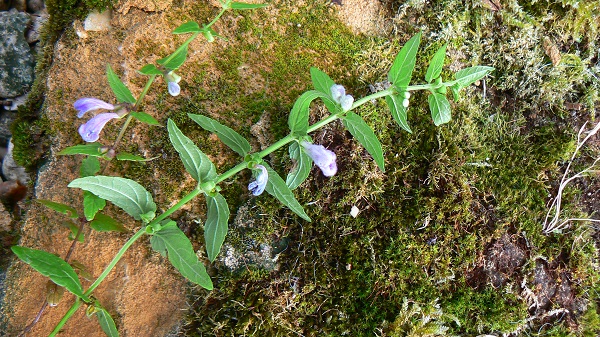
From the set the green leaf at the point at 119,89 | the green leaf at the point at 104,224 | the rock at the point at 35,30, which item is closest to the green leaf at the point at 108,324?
the green leaf at the point at 104,224

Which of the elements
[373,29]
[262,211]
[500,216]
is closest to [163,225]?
[262,211]

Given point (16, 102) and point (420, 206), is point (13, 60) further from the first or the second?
point (420, 206)

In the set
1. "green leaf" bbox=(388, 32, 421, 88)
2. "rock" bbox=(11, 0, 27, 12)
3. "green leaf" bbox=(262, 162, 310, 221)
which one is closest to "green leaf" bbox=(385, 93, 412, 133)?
"green leaf" bbox=(388, 32, 421, 88)

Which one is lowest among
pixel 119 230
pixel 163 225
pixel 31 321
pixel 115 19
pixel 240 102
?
pixel 31 321

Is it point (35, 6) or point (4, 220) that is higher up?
point (35, 6)

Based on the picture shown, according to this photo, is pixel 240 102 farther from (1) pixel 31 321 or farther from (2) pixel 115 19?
(1) pixel 31 321

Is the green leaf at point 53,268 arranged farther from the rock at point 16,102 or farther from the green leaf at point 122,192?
the rock at point 16,102

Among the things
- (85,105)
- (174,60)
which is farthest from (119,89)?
(174,60)
